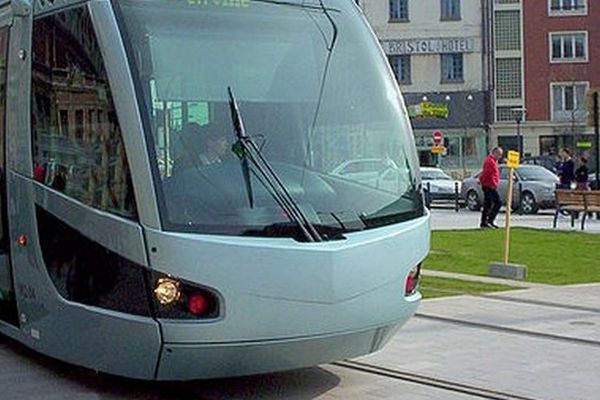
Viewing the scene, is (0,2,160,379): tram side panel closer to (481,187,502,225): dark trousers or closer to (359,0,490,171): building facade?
(481,187,502,225): dark trousers

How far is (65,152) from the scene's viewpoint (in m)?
7.82

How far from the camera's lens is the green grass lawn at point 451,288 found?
13234 millimetres

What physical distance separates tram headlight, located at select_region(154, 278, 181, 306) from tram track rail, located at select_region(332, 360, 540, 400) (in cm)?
228

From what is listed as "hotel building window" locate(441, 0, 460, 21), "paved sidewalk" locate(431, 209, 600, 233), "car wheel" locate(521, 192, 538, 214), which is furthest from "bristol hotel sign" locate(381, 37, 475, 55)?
"car wheel" locate(521, 192, 538, 214)

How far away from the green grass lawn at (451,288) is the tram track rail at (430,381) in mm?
4199

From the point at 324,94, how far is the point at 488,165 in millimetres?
17012

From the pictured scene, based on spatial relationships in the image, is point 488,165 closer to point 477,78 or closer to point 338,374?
point 338,374

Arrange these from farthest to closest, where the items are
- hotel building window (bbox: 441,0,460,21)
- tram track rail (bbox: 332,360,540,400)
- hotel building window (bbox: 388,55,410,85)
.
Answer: hotel building window (bbox: 441,0,460,21) → hotel building window (bbox: 388,55,410,85) → tram track rail (bbox: 332,360,540,400)

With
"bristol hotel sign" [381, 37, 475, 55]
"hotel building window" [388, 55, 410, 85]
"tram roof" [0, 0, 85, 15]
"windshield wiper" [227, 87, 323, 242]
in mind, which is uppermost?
"bristol hotel sign" [381, 37, 475, 55]

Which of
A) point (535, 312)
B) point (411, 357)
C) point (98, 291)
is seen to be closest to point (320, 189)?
point (98, 291)

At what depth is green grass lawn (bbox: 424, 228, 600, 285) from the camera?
50.8 ft

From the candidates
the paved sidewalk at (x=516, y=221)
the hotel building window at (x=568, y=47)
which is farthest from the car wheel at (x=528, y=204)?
the hotel building window at (x=568, y=47)

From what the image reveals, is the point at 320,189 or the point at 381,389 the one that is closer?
the point at 320,189

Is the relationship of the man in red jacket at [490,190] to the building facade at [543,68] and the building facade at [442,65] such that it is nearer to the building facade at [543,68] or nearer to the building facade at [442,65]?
the building facade at [442,65]
